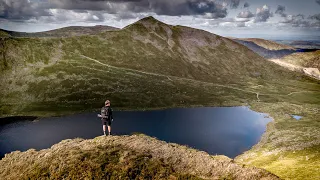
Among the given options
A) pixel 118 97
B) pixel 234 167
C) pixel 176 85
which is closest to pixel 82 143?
pixel 234 167

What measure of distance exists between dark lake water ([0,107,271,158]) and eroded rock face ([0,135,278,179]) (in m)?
60.4

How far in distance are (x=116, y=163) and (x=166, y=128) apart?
277 ft

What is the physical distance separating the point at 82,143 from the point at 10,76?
491 ft

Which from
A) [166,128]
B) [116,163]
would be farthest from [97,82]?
[116,163]

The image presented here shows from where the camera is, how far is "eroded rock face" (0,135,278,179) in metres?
16.4

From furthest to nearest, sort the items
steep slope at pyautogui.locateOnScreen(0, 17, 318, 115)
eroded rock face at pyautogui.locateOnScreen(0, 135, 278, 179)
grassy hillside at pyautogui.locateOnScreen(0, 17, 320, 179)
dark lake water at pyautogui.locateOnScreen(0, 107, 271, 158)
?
steep slope at pyautogui.locateOnScreen(0, 17, 318, 115) < grassy hillside at pyautogui.locateOnScreen(0, 17, 320, 179) < dark lake water at pyautogui.locateOnScreen(0, 107, 271, 158) < eroded rock face at pyautogui.locateOnScreen(0, 135, 278, 179)

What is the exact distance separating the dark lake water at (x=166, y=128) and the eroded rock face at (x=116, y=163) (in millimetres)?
60397

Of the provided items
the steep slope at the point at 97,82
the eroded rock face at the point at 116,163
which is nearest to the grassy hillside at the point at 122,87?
the steep slope at the point at 97,82

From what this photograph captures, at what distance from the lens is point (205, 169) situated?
1889cm

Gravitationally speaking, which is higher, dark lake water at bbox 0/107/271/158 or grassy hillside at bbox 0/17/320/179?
grassy hillside at bbox 0/17/320/179

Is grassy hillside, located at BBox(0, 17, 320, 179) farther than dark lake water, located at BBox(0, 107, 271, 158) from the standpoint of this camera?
Yes

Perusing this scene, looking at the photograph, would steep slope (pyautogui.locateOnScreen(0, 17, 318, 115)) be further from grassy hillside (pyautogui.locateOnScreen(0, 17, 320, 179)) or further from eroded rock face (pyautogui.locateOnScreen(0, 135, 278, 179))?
eroded rock face (pyautogui.locateOnScreen(0, 135, 278, 179))

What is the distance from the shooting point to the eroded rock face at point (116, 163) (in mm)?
16406

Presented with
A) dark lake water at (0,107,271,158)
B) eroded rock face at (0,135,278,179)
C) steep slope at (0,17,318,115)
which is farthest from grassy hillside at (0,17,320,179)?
eroded rock face at (0,135,278,179)
